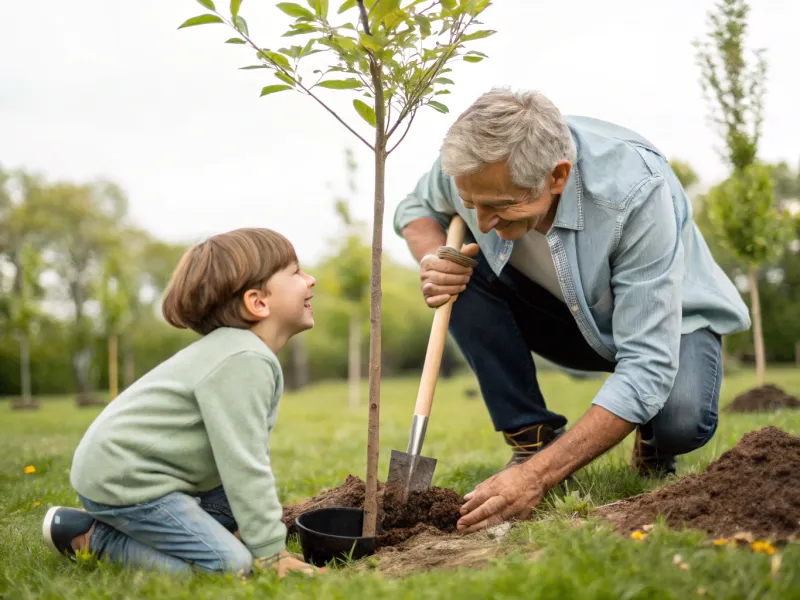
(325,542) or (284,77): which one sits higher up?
(284,77)

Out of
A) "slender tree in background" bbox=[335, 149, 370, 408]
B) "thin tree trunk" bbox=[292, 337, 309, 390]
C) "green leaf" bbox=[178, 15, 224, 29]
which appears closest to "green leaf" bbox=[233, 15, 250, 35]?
"green leaf" bbox=[178, 15, 224, 29]

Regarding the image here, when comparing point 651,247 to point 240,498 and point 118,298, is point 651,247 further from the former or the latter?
point 118,298

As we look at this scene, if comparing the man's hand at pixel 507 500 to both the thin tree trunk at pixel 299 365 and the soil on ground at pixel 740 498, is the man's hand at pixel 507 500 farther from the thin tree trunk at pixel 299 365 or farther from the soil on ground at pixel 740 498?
the thin tree trunk at pixel 299 365

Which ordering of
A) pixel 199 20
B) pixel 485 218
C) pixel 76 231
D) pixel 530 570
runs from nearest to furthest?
pixel 530 570
pixel 199 20
pixel 485 218
pixel 76 231

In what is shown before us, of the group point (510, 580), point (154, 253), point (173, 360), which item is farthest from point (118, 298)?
point (510, 580)

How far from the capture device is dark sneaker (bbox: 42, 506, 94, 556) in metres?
2.60

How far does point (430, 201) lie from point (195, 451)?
1.88 meters

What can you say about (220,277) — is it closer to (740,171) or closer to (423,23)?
(423,23)

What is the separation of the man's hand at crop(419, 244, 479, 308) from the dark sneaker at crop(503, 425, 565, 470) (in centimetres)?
80

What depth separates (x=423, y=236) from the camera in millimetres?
3715

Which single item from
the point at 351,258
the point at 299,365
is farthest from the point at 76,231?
the point at 351,258

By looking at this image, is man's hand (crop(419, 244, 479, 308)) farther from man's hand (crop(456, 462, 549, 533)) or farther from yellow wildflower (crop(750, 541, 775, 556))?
yellow wildflower (crop(750, 541, 775, 556))

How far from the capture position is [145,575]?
2318mm

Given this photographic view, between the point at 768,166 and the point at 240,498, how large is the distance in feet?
27.4
